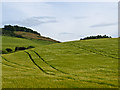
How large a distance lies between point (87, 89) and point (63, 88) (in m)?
1.97

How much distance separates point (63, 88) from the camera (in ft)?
45.7

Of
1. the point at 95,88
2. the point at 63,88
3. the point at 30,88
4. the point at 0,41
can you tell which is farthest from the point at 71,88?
the point at 0,41

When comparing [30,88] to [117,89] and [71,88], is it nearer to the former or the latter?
A: [71,88]

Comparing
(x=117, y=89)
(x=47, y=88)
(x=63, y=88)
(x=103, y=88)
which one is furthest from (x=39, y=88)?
(x=117, y=89)

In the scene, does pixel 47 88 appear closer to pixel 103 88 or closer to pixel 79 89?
pixel 79 89

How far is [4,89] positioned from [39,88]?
2875 mm

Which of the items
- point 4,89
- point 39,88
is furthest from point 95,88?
point 4,89

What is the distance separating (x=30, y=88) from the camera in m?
13.9

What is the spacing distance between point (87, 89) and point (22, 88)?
Result: 536 centimetres

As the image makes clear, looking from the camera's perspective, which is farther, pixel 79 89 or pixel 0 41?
pixel 0 41

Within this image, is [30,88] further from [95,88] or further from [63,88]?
[95,88]

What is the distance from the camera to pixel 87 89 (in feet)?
44.8

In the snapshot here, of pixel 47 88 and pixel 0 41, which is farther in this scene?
pixel 0 41

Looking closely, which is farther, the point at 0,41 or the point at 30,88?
the point at 0,41
